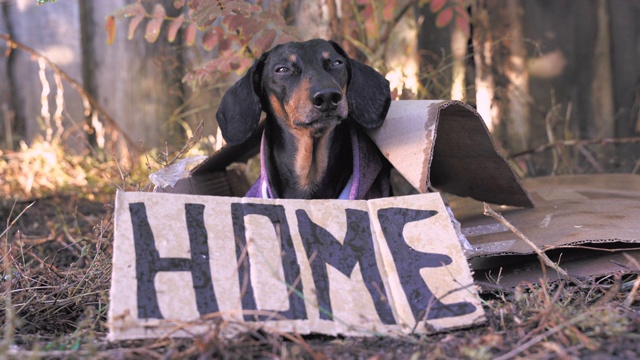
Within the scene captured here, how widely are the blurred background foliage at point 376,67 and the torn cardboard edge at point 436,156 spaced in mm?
725

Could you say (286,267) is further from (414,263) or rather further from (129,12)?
(129,12)

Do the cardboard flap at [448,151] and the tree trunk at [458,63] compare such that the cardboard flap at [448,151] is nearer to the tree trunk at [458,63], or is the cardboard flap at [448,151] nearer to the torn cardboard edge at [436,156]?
the torn cardboard edge at [436,156]

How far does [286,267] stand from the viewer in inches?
79.3

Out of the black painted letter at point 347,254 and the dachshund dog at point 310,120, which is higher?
the dachshund dog at point 310,120

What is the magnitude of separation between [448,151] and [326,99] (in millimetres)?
799

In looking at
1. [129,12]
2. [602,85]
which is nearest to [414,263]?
[129,12]

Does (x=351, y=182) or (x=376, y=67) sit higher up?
(x=376, y=67)

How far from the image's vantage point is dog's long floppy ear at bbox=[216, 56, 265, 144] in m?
2.79

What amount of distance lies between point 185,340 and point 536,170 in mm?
3544

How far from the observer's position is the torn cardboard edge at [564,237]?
7.93ft

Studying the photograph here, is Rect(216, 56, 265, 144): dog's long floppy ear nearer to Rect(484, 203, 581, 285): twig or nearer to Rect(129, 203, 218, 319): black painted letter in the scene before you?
Rect(129, 203, 218, 319): black painted letter

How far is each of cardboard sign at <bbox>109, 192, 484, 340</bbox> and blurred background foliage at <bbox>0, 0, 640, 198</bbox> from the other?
177 cm

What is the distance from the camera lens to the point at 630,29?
15.8 ft

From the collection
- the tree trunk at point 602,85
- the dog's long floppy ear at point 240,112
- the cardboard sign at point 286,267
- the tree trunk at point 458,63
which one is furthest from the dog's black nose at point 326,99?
the tree trunk at point 602,85
